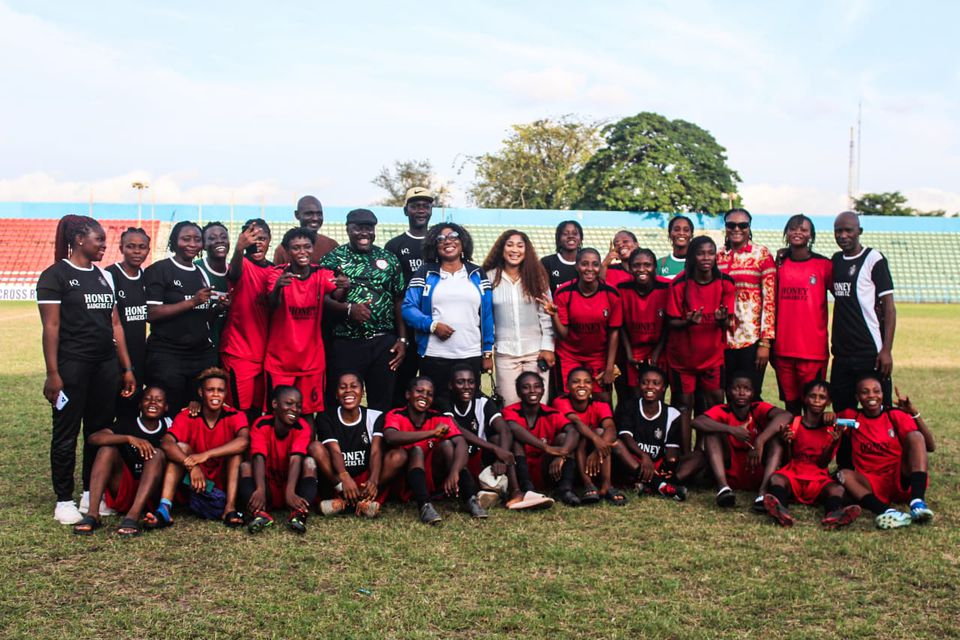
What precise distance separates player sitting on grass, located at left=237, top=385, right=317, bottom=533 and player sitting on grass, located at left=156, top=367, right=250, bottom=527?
87mm

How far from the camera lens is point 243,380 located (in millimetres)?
5965

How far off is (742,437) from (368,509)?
2623 millimetres

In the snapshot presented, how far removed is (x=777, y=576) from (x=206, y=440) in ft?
11.6

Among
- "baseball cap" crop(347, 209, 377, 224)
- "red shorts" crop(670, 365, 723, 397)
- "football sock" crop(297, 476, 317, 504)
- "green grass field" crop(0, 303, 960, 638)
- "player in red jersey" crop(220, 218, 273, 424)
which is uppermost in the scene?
"baseball cap" crop(347, 209, 377, 224)

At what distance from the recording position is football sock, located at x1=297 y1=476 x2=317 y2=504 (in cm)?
550

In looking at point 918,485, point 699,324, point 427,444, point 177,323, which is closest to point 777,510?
point 918,485

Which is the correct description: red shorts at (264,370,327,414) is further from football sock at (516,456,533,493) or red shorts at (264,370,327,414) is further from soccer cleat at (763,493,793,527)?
soccer cleat at (763,493,793,527)

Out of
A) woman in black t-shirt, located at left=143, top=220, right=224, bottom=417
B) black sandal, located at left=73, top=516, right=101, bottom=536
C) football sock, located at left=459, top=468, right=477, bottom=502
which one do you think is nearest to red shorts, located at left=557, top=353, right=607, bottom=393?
football sock, located at left=459, top=468, right=477, bottom=502

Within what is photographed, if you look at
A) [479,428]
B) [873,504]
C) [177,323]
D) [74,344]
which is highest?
[177,323]

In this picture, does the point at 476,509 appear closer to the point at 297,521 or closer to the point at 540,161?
the point at 297,521

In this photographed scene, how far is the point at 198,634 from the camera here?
3.73 m

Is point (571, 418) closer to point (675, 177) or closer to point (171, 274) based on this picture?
point (171, 274)

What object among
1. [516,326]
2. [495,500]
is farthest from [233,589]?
[516,326]

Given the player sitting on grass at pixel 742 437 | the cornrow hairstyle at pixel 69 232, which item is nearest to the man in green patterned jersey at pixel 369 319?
the cornrow hairstyle at pixel 69 232
